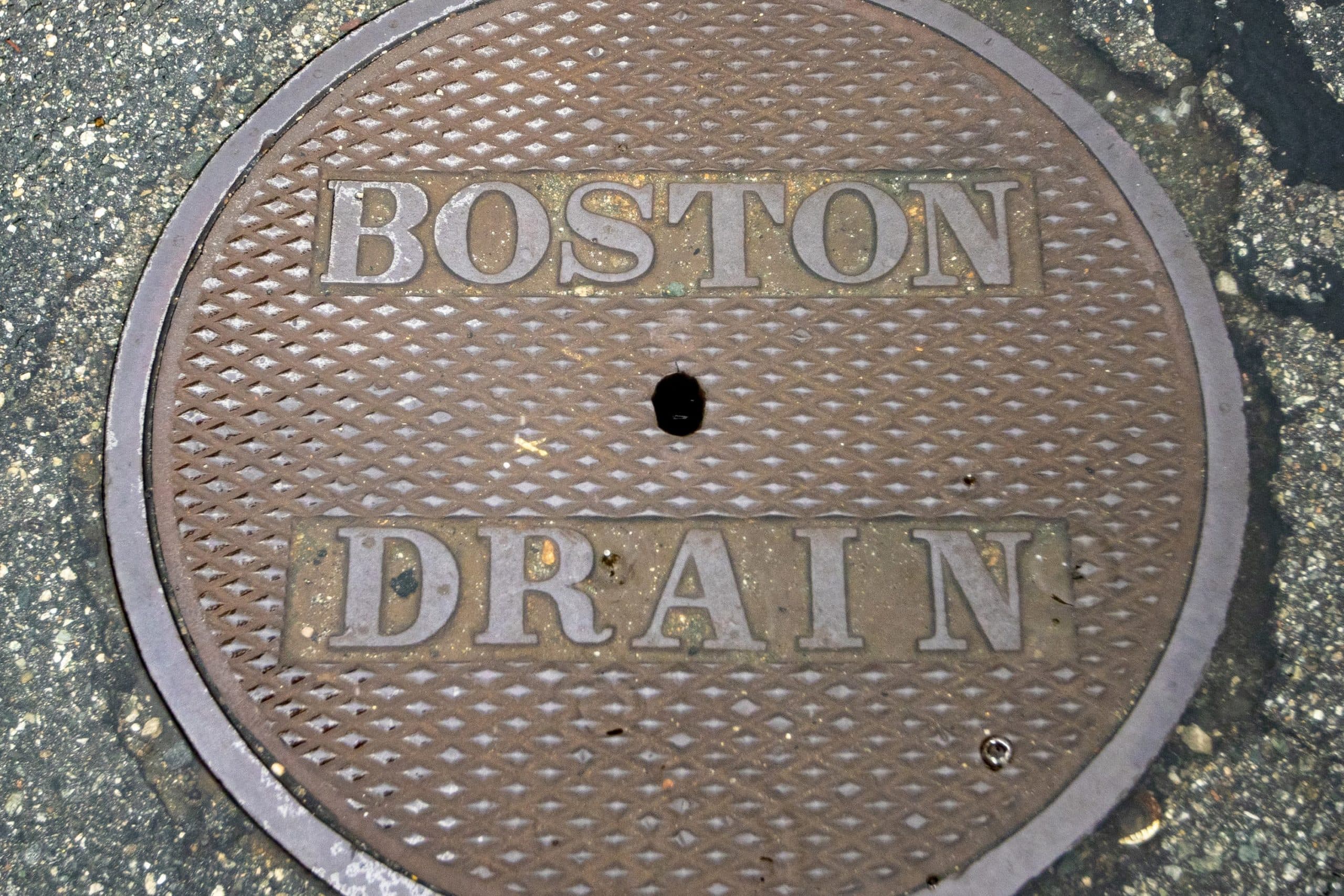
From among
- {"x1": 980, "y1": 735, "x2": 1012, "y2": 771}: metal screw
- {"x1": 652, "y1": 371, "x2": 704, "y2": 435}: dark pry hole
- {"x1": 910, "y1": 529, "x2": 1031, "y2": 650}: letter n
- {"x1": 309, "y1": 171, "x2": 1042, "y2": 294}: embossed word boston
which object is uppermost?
{"x1": 309, "y1": 171, "x2": 1042, "y2": 294}: embossed word boston

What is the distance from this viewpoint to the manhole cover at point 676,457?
141 cm

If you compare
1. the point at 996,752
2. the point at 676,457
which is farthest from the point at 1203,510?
the point at 676,457

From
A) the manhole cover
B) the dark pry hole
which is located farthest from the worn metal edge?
the dark pry hole

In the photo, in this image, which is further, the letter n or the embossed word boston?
the embossed word boston

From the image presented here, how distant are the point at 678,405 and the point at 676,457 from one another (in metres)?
0.09

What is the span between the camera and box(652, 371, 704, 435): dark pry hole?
1515mm

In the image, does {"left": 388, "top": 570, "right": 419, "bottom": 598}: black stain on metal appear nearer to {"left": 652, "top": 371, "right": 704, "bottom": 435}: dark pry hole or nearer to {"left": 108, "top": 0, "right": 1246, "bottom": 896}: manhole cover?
{"left": 108, "top": 0, "right": 1246, "bottom": 896}: manhole cover

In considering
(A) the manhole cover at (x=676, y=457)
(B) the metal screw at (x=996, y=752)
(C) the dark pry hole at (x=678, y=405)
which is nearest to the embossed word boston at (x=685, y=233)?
(A) the manhole cover at (x=676, y=457)

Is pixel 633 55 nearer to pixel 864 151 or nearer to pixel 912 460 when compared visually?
pixel 864 151

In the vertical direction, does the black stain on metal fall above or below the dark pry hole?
below

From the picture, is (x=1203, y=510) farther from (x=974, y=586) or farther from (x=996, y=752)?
(x=996, y=752)

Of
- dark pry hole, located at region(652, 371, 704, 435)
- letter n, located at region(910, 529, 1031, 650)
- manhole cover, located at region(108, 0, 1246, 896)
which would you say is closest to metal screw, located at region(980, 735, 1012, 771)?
manhole cover, located at region(108, 0, 1246, 896)

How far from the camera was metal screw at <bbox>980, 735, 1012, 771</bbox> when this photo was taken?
141cm

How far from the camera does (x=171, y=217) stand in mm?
1624
